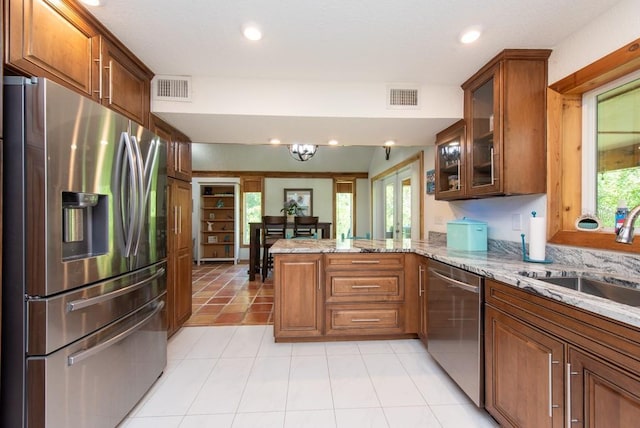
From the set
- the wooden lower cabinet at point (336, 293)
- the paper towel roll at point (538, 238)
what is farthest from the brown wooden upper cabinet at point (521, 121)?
the wooden lower cabinet at point (336, 293)

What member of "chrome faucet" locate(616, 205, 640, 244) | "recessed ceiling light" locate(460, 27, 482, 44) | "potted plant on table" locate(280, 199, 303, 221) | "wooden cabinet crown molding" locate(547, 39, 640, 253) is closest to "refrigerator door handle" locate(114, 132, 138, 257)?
"recessed ceiling light" locate(460, 27, 482, 44)

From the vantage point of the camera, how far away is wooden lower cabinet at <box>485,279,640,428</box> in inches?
36.6

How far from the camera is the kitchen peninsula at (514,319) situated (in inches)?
38.2

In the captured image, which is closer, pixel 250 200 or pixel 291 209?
pixel 291 209

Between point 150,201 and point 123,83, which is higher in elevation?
point 123,83

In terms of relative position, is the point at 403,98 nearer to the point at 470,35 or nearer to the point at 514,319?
the point at 470,35

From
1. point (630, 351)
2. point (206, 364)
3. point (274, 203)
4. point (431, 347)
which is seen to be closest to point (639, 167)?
point (630, 351)

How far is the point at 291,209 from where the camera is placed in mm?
6883

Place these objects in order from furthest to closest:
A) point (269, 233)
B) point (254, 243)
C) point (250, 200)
A: point (250, 200) < point (269, 233) < point (254, 243)

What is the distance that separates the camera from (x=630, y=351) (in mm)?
902

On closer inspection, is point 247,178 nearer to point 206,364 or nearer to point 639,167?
point 206,364

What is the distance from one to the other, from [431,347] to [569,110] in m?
1.94

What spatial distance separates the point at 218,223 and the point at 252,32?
6.34 meters

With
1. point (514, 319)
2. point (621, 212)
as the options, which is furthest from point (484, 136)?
point (514, 319)
